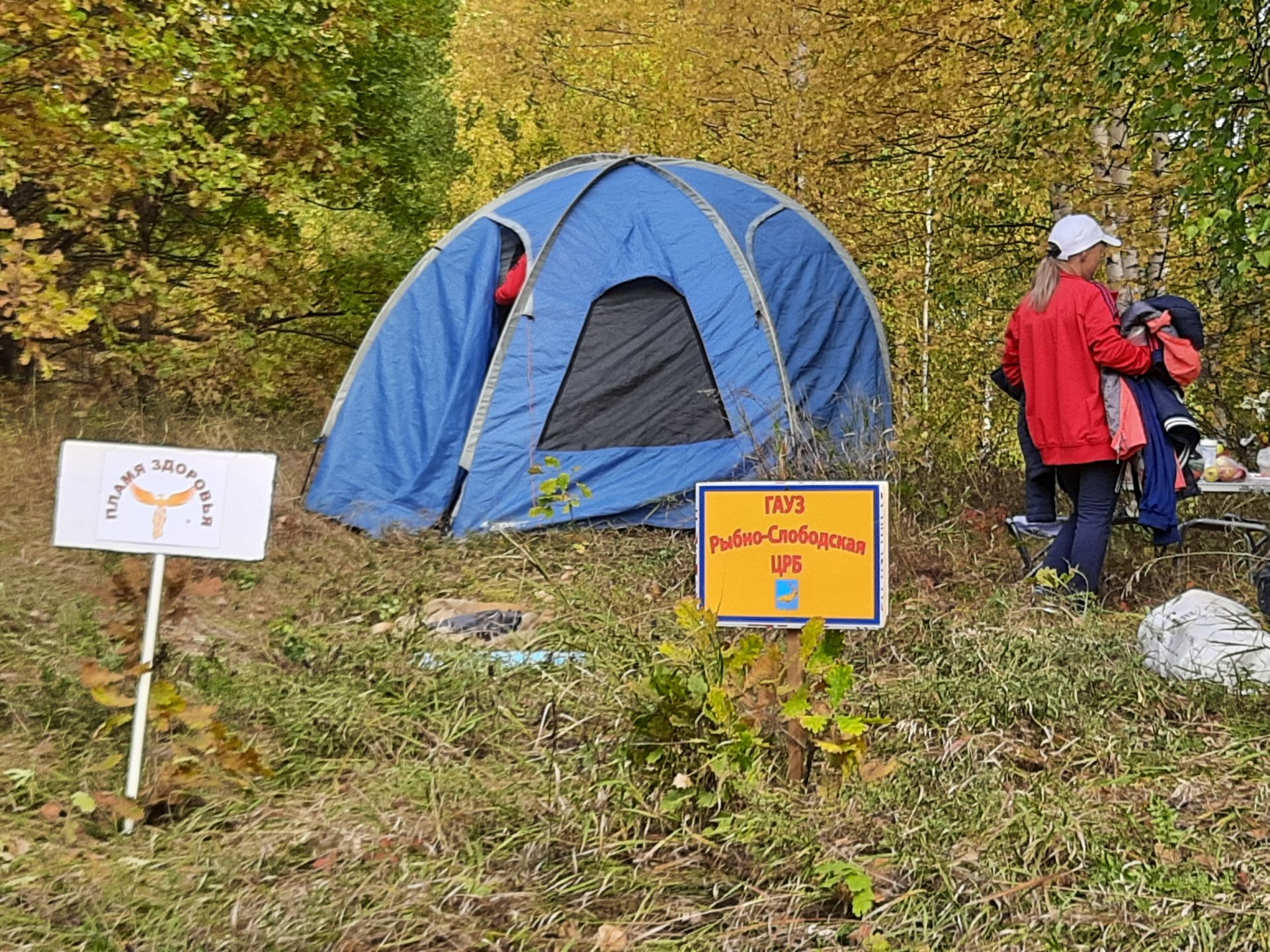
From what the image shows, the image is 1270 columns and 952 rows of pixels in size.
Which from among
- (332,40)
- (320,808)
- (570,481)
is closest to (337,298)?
(332,40)

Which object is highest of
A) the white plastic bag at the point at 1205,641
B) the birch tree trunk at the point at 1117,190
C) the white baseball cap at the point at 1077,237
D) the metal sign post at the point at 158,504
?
the birch tree trunk at the point at 1117,190

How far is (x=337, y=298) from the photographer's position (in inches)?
426

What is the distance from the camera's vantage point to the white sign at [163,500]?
335 centimetres

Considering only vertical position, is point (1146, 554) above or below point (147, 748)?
above

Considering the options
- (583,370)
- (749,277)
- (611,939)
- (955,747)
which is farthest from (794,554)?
(749,277)

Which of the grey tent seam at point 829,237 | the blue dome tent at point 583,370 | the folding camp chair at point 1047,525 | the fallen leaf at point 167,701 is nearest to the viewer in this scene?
the fallen leaf at point 167,701

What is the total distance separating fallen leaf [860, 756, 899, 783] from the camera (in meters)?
2.96

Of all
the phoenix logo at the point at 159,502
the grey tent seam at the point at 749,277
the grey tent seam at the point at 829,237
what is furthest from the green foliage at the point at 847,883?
the grey tent seam at the point at 829,237

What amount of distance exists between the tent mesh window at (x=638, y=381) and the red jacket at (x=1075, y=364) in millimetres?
2114

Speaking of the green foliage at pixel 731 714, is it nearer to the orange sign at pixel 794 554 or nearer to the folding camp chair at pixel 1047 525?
the orange sign at pixel 794 554

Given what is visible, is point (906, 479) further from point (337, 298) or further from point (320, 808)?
point (337, 298)

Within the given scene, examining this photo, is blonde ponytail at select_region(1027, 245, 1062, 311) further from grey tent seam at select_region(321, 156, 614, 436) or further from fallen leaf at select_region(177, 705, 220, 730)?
fallen leaf at select_region(177, 705, 220, 730)

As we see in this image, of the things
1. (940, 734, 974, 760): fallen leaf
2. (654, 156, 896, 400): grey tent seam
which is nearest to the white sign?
(940, 734, 974, 760): fallen leaf

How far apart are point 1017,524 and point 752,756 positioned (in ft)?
8.56
